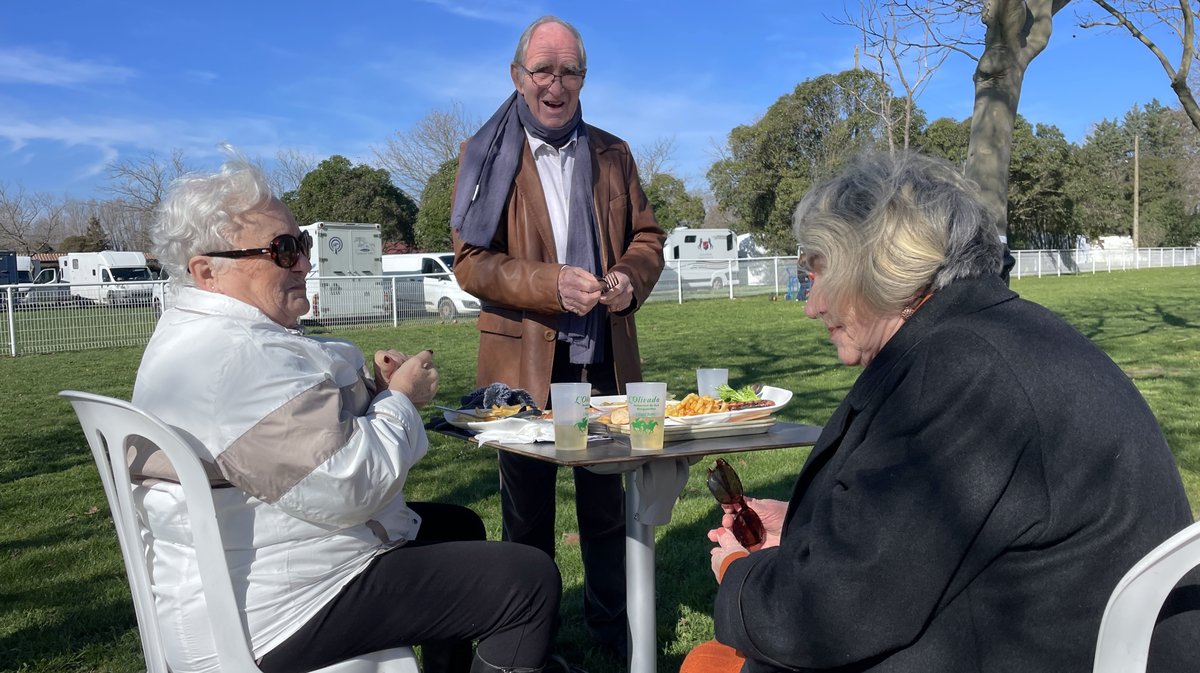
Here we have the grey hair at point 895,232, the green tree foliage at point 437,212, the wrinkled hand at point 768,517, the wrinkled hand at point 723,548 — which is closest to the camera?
the grey hair at point 895,232

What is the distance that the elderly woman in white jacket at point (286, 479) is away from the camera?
1855 mm

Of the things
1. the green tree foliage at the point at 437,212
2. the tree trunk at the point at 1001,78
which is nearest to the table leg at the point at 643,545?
the tree trunk at the point at 1001,78

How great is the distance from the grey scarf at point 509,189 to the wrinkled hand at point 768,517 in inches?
47.4

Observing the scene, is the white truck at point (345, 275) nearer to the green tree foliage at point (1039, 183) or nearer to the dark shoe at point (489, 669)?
the dark shoe at point (489, 669)

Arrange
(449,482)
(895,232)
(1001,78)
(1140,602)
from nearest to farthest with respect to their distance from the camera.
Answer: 1. (1140,602)
2. (895,232)
3. (449,482)
4. (1001,78)

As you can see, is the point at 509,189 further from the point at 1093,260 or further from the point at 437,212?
the point at 1093,260

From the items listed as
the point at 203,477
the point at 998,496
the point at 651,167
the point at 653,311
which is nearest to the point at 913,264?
the point at 998,496

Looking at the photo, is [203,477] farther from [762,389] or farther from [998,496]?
[762,389]

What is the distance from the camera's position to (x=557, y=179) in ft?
11.0

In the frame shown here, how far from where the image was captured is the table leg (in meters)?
2.54

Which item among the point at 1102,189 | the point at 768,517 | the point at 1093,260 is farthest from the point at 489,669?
the point at 1102,189

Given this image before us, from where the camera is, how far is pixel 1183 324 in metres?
15.3

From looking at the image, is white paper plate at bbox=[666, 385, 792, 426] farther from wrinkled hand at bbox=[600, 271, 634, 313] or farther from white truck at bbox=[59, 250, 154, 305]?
white truck at bbox=[59, 250, 154, 305]

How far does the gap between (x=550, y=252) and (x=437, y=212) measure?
3182 centimetres
